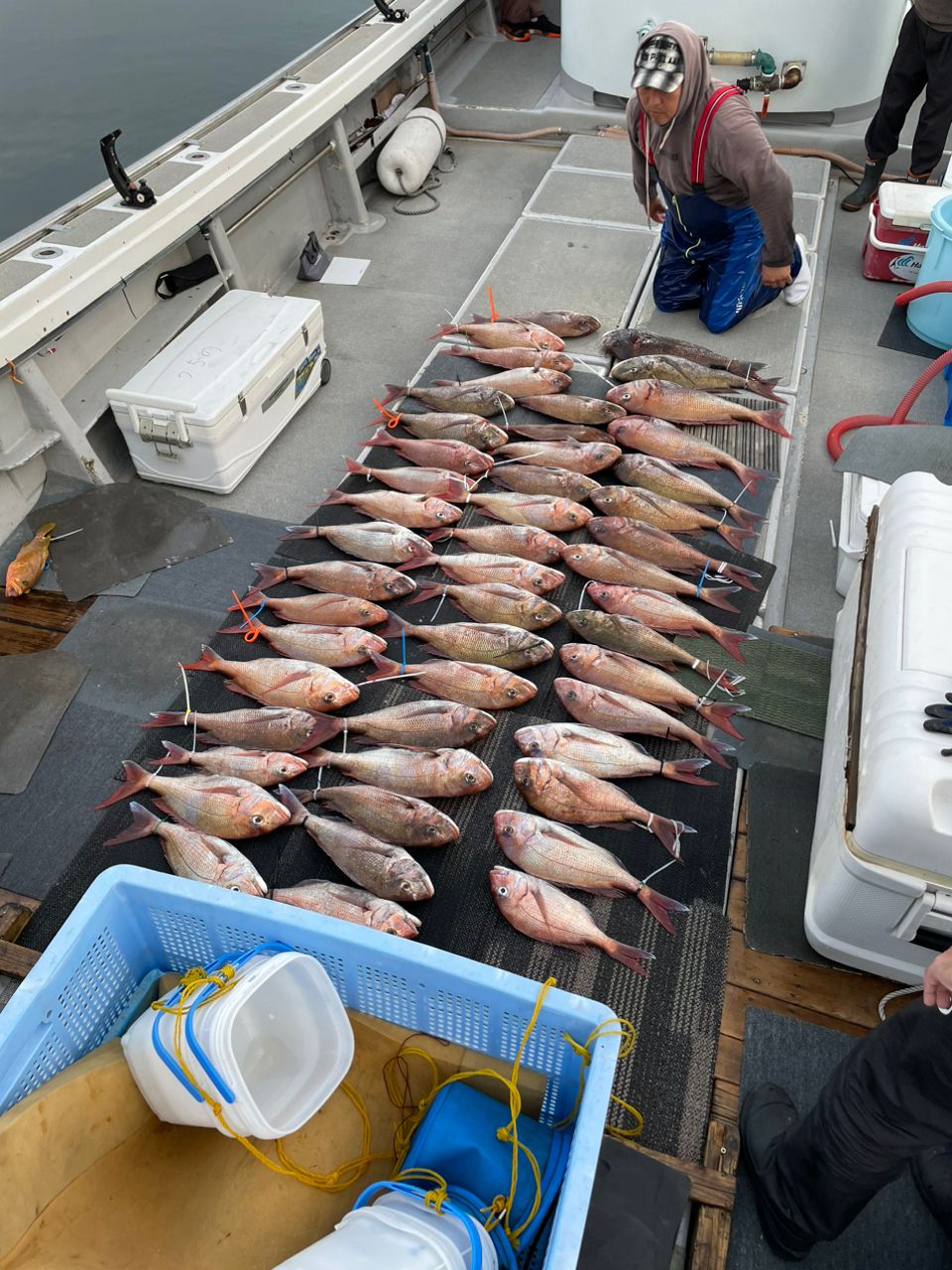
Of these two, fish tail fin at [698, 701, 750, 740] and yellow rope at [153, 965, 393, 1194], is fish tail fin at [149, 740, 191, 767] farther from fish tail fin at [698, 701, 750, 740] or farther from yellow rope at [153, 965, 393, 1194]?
fish tail fin at [698, 701, 750, 740]

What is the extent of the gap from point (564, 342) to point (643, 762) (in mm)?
2487

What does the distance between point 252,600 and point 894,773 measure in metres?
2.28

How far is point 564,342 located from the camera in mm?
4207

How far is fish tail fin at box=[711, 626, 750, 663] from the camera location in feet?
9.59

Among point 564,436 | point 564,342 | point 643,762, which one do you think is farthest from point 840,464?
point 564,342

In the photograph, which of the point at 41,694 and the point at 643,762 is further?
the point at 41,694

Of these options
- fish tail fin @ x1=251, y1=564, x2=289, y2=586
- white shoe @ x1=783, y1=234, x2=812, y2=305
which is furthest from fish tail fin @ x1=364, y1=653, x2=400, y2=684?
white shoe @ x1=783, y1=234, x2=812, y2=305

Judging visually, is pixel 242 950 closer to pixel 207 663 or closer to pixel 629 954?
pixel 629 954

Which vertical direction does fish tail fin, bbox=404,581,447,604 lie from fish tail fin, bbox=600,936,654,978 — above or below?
above

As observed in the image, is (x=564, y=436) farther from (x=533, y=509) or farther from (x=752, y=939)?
(x=752, y=939)

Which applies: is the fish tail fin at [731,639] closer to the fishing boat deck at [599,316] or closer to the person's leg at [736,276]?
the fishing boat deck at [599,316]

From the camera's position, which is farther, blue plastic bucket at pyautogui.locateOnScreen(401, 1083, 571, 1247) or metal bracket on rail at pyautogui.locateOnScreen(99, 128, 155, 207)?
metal bracket on rail at pyautogui.locateOnScreen(99, 128, 155, 207)

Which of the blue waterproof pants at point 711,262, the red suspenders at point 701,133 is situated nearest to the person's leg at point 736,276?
the blue waterproof pants at point 711,262

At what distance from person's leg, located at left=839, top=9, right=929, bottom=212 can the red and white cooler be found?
1.93 feet
